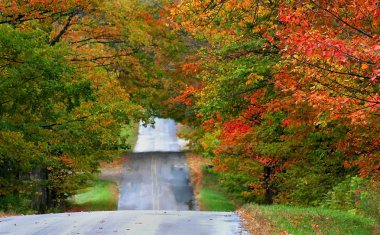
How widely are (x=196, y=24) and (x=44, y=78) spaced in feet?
15.7

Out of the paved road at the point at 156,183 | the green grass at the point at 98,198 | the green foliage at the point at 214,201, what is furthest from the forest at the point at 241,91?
the paved road at the point at 156,183

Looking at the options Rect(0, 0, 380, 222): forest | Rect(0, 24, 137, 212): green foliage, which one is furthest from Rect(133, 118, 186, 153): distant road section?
Rect(0, 24, 137, 212): green foliage

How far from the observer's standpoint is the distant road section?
57412 millimetres

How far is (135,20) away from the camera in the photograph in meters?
29.5

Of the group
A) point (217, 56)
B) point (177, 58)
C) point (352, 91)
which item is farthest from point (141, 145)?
point (352, 91)

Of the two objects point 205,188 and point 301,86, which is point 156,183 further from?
point 301,86

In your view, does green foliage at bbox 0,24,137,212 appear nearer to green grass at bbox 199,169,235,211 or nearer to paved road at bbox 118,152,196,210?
paved road at bbox 118,152,196,210

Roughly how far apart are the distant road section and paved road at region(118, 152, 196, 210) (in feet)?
10.5

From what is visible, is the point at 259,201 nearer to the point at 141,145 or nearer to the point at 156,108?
the point at 156,108

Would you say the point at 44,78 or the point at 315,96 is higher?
the point at 44,78

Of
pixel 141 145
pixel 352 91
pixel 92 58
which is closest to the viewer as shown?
pixel 352 91

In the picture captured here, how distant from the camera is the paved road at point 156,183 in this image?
3559 centimetres

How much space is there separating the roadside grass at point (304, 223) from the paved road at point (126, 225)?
0.47 metres

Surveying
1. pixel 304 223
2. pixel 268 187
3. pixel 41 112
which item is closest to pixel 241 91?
pixel 304 223
